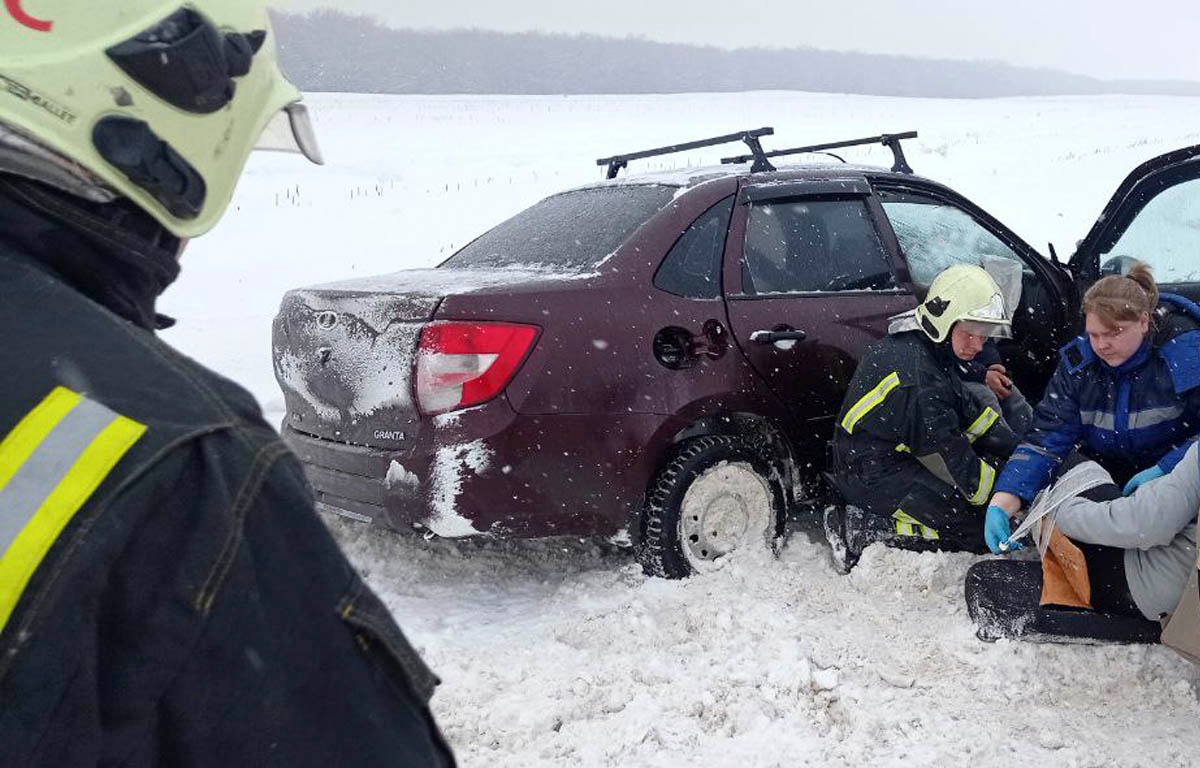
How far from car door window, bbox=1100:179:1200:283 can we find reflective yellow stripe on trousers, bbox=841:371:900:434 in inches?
57.6

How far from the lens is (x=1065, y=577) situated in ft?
11.8

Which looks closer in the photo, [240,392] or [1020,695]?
[240,392]

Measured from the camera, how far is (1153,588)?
3.36m

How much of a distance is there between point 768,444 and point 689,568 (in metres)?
0.65

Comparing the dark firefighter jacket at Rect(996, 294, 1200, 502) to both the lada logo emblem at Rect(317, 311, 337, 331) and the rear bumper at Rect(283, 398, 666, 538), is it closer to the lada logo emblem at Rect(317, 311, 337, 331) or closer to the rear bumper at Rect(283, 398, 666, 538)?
the rear bumper at Rect(283, 398, 666, 538)

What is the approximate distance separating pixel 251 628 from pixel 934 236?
4583 mm

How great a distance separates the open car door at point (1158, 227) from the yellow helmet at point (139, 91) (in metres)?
4.52

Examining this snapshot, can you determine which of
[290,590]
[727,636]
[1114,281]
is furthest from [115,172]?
[1114,281]

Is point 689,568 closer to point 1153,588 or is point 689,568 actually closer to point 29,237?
point 1153,588

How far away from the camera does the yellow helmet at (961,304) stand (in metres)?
4.13

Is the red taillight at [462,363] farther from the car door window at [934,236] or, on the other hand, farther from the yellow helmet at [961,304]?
the car door window at [934,236]

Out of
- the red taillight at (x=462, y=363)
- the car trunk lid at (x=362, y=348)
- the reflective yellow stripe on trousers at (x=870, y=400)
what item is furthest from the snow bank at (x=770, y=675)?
the red taillight at (x=462, y=363)

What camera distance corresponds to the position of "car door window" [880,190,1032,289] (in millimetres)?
4797

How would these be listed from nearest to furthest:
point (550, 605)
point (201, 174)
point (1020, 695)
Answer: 1. point (201, 174)
2. point (1020, 695)
3. point (550, 605)
